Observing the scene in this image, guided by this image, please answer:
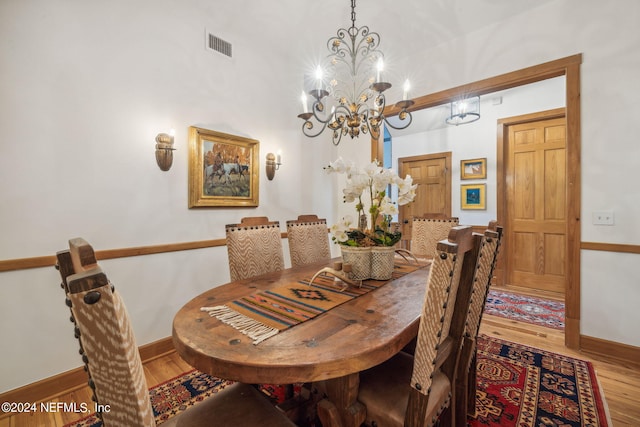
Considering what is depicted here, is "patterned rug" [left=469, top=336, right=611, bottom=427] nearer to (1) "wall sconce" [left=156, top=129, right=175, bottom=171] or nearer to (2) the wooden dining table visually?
(2) the wooden dining table

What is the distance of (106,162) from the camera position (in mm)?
2066

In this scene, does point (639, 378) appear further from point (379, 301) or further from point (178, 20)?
point (178, 20)

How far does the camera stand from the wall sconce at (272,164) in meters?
3.19

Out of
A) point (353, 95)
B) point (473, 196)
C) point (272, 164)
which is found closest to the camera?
point (353, 95)

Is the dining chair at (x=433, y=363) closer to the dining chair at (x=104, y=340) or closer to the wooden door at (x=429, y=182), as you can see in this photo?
the dining chair at (x=104, y=340)

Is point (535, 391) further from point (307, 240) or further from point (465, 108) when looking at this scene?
point (465, 108)

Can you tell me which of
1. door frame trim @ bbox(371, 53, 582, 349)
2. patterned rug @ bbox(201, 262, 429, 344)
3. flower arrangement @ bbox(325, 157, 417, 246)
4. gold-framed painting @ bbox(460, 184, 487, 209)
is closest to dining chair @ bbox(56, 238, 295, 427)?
patterned rug @ bbox(201, 262, 429, 344)

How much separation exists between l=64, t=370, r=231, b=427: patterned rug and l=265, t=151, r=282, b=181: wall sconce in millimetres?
2027

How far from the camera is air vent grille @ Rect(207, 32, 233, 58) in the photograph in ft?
8.76

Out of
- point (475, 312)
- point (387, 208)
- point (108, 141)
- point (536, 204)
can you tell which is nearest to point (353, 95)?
point (387, 208)

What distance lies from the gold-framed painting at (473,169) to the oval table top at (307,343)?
152 inches

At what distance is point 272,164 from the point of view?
10.5 ft

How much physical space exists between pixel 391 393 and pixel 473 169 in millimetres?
4314

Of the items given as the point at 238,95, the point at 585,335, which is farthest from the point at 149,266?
the point at 585,335
